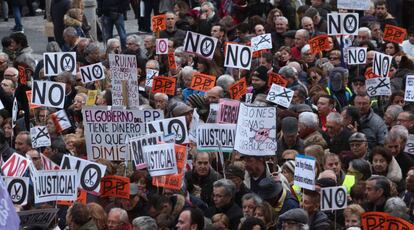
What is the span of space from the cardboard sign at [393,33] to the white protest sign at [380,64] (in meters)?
1.91

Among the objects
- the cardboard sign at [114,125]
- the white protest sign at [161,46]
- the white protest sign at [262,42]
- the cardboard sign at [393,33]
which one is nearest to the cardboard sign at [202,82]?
the white protest sign at [262,42]

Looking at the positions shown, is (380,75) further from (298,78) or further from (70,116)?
(70,116)

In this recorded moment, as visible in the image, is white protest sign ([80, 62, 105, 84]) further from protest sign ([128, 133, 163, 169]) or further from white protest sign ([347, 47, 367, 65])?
protest sign ([128, 133, 163, 169])

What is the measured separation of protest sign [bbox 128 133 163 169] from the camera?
53.1 ft

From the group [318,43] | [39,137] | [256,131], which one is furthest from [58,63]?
[256,131]

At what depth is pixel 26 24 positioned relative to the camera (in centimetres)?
3291

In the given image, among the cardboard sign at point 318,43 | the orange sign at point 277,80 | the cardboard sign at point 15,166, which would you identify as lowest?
the cardboard sign at point 15,166

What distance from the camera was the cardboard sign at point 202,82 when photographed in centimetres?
2055

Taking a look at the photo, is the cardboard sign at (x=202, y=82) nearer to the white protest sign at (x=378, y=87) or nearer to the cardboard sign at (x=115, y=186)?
the white protest sign at (x=378, y=87)

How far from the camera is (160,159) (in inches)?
625

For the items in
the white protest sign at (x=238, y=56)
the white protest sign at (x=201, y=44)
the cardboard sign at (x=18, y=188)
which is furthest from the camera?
the white protest sign at (x=201, y=44)

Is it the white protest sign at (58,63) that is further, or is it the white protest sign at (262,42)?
the white protest sign at (262,42)

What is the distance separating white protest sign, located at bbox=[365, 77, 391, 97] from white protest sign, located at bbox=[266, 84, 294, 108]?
1.50 meters

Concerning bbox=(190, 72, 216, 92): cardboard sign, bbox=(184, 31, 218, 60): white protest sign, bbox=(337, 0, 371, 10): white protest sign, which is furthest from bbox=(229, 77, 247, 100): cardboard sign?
bbox=(337, 0, 371, 10): white protest sign
